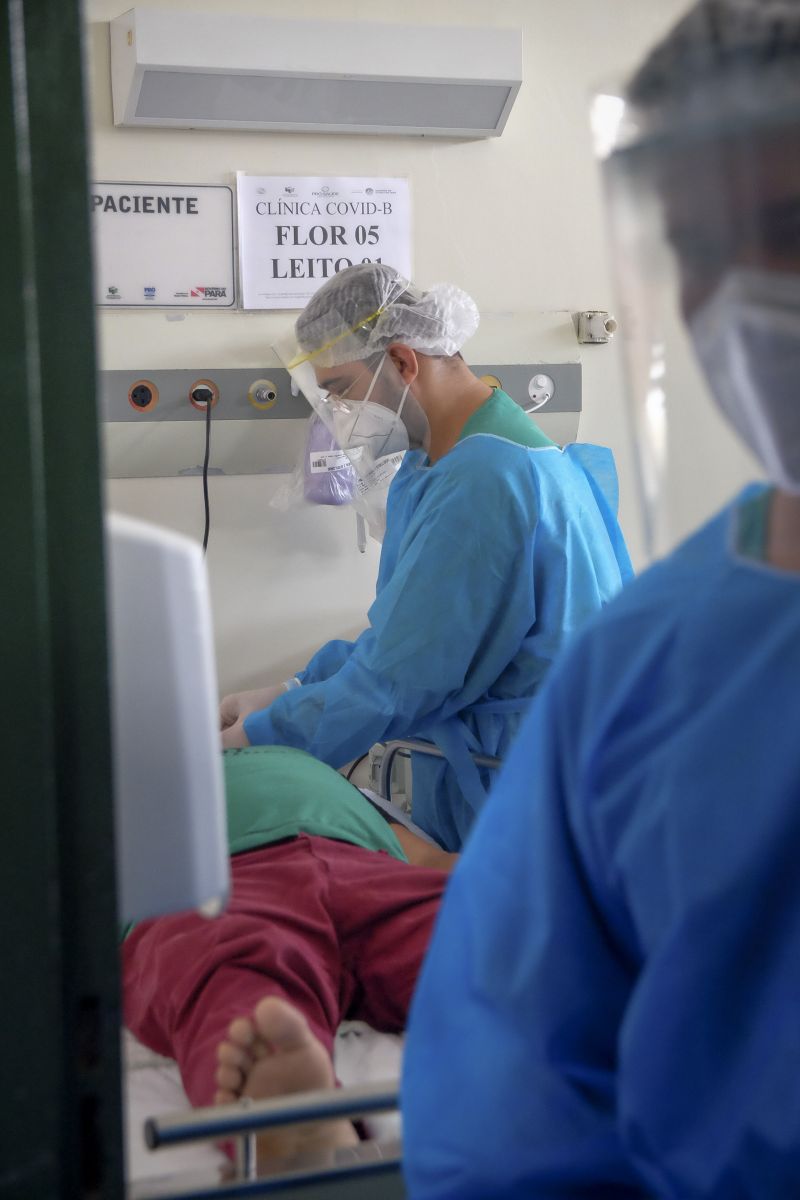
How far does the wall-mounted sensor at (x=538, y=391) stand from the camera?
11.1 feet

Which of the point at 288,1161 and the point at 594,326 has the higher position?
the point at 594,326

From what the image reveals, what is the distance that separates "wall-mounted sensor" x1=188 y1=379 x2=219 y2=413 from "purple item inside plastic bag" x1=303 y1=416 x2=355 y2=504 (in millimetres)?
263

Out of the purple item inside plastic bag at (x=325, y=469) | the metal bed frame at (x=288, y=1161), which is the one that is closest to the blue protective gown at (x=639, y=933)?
the metal bed frame at (x=288, y=1161)

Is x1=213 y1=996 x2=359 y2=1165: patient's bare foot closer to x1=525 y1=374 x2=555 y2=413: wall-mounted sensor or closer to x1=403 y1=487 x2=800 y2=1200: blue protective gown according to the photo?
x1=403 y1=487 x2=800 y2=1200: blue protective gown

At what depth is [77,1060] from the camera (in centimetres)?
92

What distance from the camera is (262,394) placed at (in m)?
3.18

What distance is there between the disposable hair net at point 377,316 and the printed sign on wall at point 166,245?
463 mm

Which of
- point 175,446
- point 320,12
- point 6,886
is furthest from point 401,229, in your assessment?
point 6,886

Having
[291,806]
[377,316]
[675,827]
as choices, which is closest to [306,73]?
[377,316]

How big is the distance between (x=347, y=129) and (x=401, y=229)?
29 cm

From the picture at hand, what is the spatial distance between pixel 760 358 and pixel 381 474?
2.25 m

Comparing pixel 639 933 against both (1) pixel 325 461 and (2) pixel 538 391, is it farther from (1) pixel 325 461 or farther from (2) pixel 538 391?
(2) pixel 538 391

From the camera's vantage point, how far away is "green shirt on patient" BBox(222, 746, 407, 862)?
6.81ft

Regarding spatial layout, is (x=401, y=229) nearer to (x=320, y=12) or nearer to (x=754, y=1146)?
(x=320, y=12)
